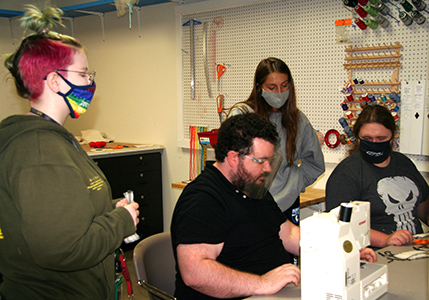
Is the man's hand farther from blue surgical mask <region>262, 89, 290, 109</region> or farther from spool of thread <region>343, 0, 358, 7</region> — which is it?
spool of thread <region>343, 0, 358, 7</region>

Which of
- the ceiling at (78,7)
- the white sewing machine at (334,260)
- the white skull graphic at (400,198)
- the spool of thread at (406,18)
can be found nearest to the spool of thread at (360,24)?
the spool of thread at (406,18)

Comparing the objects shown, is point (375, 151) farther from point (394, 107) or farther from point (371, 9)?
point (371, 9)

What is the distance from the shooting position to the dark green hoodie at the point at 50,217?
116 cm

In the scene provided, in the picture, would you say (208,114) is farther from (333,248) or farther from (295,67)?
(333,248)

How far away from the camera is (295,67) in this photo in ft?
11.2

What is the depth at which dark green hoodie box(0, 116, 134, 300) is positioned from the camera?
3.79ft

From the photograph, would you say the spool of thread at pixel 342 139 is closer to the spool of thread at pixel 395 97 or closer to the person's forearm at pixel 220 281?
the spool of thread at pixel 395 97

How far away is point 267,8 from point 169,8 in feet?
3.96

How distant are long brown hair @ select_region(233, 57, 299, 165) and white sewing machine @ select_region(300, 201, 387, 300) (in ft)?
3.52

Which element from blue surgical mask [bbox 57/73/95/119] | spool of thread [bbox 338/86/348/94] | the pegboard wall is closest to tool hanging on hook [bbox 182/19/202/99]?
the pegboard wall

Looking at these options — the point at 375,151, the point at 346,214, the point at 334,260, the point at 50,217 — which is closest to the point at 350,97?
the point at 375,151

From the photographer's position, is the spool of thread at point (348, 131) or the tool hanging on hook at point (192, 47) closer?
the spool of thread at point (348, 131)

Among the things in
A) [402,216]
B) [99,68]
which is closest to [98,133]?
[99,68]

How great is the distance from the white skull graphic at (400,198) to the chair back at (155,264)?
1119 mm
